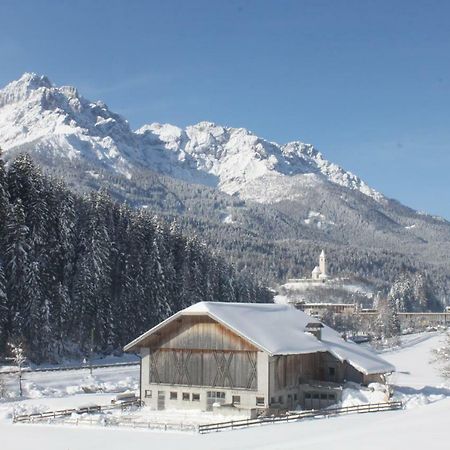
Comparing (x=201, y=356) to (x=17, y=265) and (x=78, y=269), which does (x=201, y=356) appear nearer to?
(x=17, y=265)

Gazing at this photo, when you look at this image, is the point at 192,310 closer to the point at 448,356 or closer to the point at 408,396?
the point at 408,396

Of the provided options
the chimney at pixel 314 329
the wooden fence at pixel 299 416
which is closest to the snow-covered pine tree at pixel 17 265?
the chimney at pixel 314 329

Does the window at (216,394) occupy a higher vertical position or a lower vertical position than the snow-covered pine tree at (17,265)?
lower

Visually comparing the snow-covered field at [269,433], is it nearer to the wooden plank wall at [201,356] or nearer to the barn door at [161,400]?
the barn door at [161,400]

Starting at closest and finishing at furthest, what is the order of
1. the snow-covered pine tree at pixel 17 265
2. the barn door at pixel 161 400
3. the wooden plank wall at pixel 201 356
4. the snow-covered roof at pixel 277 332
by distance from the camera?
1. the snow-covered roof at pixel 277 332
2. the wooden plank wall at pixel 201 356
3. the barn door at pixel 161 400
4. the snow-covered pine tree at pixel 17 265

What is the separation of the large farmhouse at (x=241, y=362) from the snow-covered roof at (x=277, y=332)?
0.08 meters

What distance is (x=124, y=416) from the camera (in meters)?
51.6

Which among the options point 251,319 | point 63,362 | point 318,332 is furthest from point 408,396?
point 63,362

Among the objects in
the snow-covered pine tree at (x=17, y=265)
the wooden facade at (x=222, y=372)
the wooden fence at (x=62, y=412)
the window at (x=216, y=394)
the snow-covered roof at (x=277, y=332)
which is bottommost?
the wooden fence at (x=62, y=412)

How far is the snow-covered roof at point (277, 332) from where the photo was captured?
53.2 metres

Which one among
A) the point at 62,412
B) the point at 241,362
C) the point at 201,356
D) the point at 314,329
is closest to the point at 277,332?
the point at 241,362

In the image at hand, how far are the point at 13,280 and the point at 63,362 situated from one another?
1163 centimetres

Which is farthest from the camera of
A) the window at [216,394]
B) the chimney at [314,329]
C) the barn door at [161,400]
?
the chimney at [314,329]

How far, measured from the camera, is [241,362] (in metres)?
53.7
